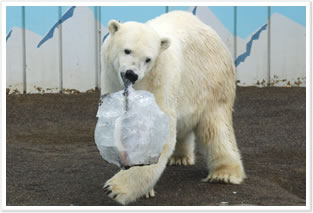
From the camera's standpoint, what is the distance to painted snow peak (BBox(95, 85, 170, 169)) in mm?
2988

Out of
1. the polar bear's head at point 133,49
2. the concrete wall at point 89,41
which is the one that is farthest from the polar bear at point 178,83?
the concrete wall at point 89,41

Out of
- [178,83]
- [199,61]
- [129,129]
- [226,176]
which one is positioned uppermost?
[199,61]

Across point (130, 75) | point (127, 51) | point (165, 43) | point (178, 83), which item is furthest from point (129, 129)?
point (178, 83)

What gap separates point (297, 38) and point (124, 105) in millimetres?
6233

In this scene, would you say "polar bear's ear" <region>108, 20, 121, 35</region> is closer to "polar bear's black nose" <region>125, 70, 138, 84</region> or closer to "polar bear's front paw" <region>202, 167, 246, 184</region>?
"polar bear's black nose" <region>125, 70, 138, 84</region>

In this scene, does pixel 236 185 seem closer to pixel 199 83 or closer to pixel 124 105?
pixel 199 83

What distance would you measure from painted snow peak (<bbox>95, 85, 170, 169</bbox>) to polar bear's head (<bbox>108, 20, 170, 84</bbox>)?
0.10 m

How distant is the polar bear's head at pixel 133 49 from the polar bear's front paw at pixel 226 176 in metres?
1.11

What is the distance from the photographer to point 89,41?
8.20m

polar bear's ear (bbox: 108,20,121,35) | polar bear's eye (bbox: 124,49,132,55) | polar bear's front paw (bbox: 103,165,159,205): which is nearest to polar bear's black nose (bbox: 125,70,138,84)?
polar bear's eye (bbox: 124,49,132,55)

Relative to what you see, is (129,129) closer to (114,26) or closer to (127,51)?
(127,51)

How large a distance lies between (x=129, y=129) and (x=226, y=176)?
1231 millimetres

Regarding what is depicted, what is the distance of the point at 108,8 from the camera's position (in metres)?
8.13

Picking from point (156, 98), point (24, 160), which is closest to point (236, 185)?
point (156, 98)
